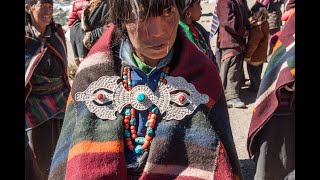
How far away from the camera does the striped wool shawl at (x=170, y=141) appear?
6.58 feet

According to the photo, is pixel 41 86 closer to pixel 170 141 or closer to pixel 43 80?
pixel 43 80

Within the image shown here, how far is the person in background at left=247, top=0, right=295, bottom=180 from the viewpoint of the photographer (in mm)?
3014

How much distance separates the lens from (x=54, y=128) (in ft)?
13.3

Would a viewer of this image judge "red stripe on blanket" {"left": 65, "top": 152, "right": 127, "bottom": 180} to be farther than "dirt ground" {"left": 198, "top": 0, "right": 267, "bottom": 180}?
No

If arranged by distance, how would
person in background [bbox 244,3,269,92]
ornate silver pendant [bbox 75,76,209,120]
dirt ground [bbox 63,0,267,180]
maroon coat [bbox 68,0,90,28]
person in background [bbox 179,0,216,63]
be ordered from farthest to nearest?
1. person in background [bbox 244,3,269,92]
2. maroon coat [bbox 68,0,90,28]
3. dirt ground [bbox 63,0,267,180]
4. person in background [bbox 179,0,216,63]
5. ornate silver pendant [bbox 75,76,209,120]

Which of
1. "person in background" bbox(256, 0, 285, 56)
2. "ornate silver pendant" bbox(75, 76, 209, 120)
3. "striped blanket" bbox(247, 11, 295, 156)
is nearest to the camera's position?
"ornate silver pendant" bbox(75, 76, 209, 120)

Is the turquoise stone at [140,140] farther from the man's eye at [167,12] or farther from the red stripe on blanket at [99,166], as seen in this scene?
the man's eye at [167,12]

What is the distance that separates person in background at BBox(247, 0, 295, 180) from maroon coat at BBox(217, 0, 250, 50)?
281cm

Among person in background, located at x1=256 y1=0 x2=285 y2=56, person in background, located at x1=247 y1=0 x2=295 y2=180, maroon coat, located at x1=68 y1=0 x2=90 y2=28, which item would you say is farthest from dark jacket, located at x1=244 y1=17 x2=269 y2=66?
person in background, located at x1=247 y1=0 x2=295 y2=180

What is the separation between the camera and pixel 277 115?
3176mm

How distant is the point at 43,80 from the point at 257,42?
12.8ft

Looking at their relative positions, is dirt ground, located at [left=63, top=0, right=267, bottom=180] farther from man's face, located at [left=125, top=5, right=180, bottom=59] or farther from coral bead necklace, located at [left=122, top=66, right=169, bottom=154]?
man's face, located at [left=125, top=5, right=180, bottom=59]

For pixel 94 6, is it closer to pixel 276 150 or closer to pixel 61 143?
pixel 276 150

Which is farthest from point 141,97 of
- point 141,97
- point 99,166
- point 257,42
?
point 257,42
